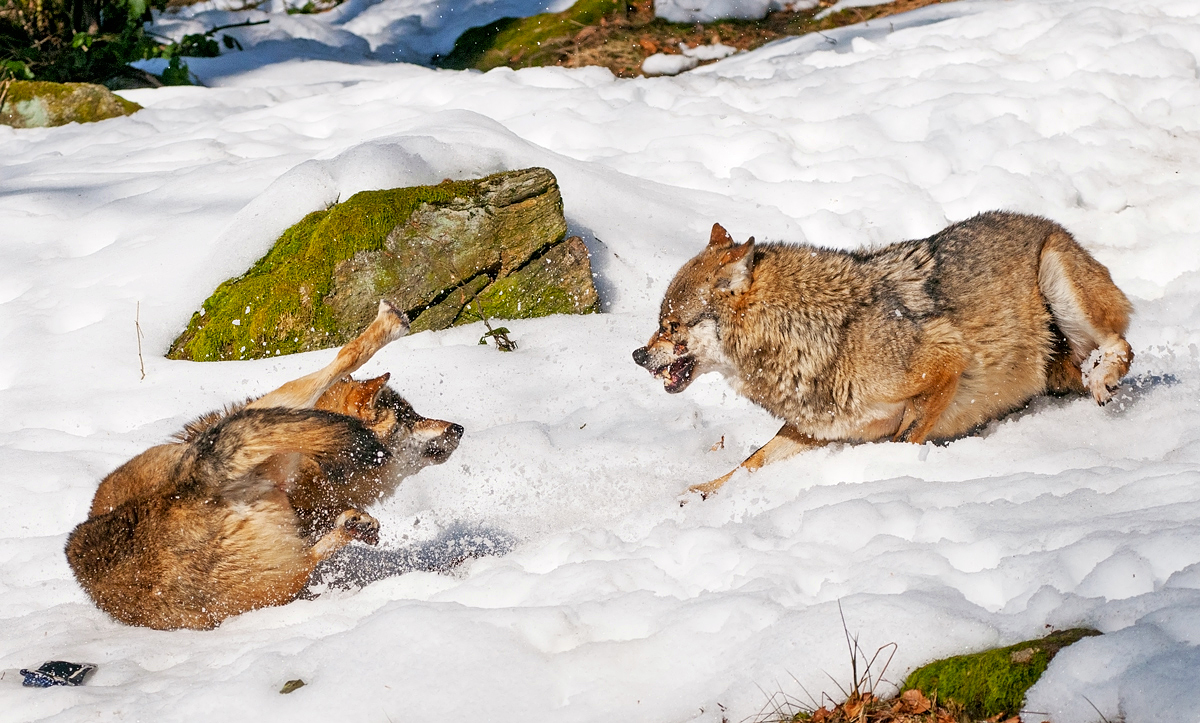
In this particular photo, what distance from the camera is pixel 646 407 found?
6281mm

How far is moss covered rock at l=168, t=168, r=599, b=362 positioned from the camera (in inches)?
273

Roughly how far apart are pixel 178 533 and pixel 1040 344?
460 centimetres

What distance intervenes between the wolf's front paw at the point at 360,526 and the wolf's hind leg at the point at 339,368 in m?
0.74

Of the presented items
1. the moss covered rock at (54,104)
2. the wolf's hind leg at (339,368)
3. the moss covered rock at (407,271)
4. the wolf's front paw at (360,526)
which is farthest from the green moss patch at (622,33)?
the wolf's front paw at (360,526)

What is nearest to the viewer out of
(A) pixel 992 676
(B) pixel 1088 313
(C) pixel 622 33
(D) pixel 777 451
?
(A) pixel 992 676

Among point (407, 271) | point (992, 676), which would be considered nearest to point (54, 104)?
point (407, 271)

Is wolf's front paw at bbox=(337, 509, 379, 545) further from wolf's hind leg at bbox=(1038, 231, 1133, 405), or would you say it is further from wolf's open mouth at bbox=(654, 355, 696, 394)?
wolf's hind leg at bbox=(1038, 231, 1133, 405)

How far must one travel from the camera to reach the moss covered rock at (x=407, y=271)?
22.7 ft

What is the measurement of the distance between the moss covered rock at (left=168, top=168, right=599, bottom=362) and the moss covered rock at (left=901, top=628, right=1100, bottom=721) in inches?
190

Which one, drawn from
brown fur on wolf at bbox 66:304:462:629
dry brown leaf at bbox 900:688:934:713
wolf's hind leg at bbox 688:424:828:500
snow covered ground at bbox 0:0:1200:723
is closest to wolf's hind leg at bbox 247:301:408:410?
brown fur on wolf at bbox 66:304:462:629

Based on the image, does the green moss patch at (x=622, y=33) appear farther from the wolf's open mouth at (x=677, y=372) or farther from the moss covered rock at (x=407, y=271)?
the wolf's open mouth at (x=677, y=372)

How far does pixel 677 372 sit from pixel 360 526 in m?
1.92

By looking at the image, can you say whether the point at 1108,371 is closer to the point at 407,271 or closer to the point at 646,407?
the point at 646,407

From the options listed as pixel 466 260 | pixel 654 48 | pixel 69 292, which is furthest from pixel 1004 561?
pixel 654 48
